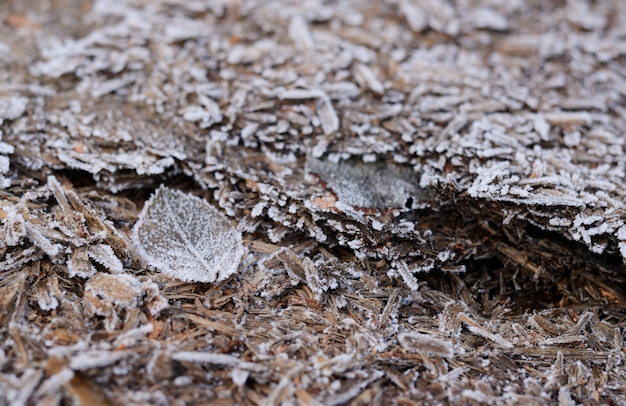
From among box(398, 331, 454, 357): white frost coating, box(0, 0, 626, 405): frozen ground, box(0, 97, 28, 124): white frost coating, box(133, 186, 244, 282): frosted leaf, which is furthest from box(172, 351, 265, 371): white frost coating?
box(0, 97, 28, 124): white frost coating

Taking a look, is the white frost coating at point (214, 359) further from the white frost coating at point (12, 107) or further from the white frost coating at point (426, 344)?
the white frost coating at point (12, 107)

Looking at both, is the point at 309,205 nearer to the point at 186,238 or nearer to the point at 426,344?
the point at 186,238

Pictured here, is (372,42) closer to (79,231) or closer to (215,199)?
(215,199)

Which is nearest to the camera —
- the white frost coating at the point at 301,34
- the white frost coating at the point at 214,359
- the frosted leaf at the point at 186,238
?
the white frost coating at the point at 214,359

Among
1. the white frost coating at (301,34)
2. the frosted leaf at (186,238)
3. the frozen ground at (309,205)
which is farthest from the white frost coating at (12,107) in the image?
the white frost coating at (301,34)

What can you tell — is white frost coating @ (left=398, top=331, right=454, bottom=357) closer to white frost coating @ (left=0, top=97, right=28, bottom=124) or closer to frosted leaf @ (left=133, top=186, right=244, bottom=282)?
frosted leaf @ (left=133, top=186, right=244, bottom=282)

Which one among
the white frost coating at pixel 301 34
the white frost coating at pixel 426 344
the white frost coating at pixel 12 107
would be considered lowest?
the white frost coating at pixel 426 344

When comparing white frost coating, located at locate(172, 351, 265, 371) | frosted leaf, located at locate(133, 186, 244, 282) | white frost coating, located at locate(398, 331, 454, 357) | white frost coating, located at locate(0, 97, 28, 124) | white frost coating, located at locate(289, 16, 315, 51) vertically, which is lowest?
white frost coating, located at locate(398, 331, 454, 357)

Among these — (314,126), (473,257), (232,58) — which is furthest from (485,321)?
(232,58)

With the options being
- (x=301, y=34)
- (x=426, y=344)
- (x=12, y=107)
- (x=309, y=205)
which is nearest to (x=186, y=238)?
(x=309, y=205)
